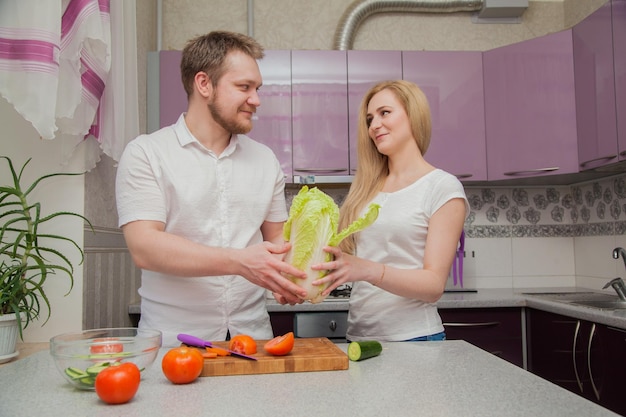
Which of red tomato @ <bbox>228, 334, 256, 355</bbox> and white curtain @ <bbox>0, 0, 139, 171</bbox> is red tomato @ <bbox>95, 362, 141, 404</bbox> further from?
white curtain @ <bbox>0, 0, 139, 171</bbox>

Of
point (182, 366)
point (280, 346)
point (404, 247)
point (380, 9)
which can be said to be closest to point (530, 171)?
point (380, 9)

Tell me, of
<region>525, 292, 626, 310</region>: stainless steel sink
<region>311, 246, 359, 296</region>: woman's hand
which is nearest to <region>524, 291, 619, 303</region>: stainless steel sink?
<region>525, 292, 626, 310</region>: stainless steel sink

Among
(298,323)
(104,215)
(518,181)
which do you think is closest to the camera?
(104,215)

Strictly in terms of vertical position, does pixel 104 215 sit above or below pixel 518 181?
below

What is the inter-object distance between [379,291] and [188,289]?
556 mm

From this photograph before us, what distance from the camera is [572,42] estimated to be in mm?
3002

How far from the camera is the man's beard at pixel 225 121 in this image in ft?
5.69

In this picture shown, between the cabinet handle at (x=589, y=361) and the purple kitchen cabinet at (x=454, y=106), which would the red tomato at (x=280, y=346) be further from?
the purple kitchen cabinet at (x=454, y=106)

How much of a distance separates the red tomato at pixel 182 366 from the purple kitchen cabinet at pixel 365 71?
2196mm

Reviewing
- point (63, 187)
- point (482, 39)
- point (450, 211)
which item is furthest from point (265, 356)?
point (482, 39)

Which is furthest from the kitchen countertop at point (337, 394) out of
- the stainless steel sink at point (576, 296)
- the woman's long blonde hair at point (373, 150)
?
the stainless steel sink at point (576, 296)

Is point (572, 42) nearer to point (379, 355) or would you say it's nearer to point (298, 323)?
point (298, 323)

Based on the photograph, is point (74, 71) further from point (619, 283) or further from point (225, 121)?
point (619, 283)

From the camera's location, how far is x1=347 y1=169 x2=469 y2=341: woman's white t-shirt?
1.62 meters
